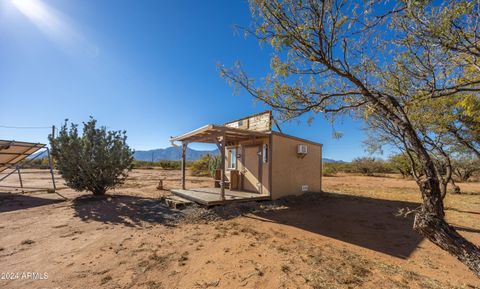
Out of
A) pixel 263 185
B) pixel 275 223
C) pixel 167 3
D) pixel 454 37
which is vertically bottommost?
pixel 275 223

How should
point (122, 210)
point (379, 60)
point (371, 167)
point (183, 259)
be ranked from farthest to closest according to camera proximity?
1. point (371, 167)
2. point (122, 210)
3. point (183, 259)
4. point (379, 60)

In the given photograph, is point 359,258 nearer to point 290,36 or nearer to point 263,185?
point 290,36

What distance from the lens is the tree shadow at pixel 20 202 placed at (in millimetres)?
7364

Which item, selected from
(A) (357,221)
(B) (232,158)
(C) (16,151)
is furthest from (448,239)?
(C) (16,151)

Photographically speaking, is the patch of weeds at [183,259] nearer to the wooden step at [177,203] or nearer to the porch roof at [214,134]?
the wooden step at [177,203]

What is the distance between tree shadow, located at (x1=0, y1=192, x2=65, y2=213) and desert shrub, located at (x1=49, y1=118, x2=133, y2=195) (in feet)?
3.22

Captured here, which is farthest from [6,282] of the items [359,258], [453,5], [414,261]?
[453,5]

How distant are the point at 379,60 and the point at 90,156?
10.3 m

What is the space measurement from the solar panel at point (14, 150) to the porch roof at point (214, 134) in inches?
238

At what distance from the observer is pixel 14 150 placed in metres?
9.53

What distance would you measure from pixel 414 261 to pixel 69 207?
31.7 feet

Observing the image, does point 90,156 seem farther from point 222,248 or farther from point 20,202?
point 222,248

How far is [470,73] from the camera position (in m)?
3.41

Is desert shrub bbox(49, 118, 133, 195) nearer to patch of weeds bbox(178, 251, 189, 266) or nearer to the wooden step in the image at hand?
the wooden step
